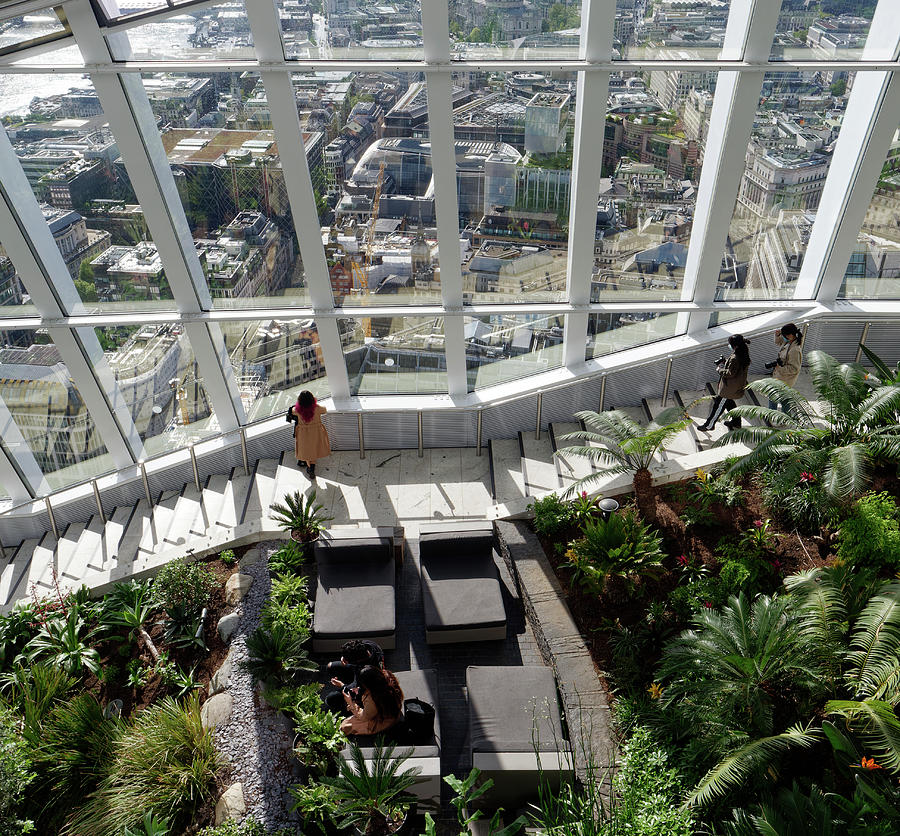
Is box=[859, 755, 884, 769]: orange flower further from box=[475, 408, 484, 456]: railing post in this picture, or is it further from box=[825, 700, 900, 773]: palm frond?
box=[475, 408, 484, 456]: railing post

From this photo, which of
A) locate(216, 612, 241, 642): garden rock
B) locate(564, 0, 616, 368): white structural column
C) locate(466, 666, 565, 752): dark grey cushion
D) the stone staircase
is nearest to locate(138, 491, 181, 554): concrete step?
the stone staircase

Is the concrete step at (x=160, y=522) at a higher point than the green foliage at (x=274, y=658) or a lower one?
lower

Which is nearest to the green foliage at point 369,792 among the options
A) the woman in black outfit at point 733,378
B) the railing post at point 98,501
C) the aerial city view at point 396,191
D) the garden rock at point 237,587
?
the garden rock at point 237,587

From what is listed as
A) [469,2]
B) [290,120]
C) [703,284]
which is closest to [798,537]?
[703,284]

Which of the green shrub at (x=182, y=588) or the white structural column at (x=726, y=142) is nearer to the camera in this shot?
the green shrub at (x=182, y=588)

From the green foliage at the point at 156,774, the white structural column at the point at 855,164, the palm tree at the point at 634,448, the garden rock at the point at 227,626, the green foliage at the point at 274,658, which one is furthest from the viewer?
→ the white structural column at the point at 855,164

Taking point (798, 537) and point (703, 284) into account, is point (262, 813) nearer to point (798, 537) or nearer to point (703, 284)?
point (798, 537)

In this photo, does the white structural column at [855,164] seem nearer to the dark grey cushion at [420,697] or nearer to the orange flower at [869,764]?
the orange flower at [869,764]
